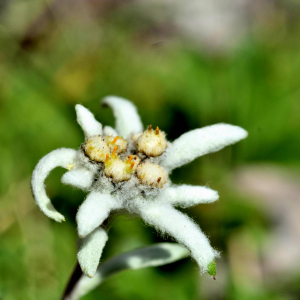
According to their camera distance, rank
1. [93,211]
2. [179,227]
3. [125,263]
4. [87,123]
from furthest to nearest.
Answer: [125,263], [87,123], [179,227], [93,211]

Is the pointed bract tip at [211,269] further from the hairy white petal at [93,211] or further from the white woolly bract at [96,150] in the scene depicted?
the white woolly bract at [96,150]

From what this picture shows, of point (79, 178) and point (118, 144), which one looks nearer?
point (79, 178)

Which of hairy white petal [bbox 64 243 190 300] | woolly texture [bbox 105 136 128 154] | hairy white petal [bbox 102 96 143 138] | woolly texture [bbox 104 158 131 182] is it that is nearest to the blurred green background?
hairy white petal [bbox 64 243 190 300]

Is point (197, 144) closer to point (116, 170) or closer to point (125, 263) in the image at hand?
point (116, 170)

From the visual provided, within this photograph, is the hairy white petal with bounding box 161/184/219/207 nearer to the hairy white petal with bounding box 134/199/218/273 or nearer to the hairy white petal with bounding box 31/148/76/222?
the hairy white petal with bounding box 134/199/218/273

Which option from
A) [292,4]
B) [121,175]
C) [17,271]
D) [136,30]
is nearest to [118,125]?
[121,175]

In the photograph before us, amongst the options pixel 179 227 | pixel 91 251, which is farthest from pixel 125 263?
pixel 179 227
